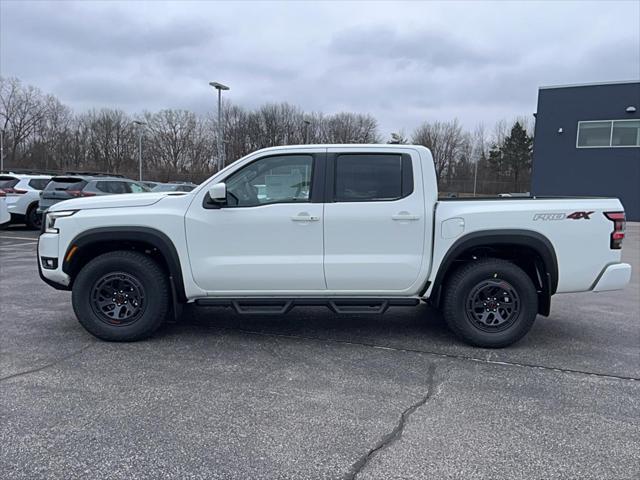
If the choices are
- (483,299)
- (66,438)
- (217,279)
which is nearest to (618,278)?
(483,299)

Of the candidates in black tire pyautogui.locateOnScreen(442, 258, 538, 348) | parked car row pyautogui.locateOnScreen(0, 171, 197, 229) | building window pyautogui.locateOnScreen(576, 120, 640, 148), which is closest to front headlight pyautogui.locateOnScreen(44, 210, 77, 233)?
black tire pyautogui.locateOnScreen(442, 258, 538, 348)

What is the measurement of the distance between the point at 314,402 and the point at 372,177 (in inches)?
87.0

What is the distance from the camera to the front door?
14.8ft

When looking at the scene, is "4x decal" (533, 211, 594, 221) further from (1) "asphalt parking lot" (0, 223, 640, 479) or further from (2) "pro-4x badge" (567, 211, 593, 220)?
(1) "asphalt parking lot" (0, 223, 640, 479)

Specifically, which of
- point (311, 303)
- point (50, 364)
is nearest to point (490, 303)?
point (311, 303)

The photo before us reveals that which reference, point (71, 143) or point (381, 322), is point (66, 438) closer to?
point (381, 322)

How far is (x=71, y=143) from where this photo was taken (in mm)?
61906

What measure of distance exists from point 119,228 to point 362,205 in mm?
2333

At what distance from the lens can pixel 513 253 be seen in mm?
4797

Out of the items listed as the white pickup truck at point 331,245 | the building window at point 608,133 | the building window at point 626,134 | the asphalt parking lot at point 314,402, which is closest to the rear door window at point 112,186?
the asphalt parking lot at point 314,402

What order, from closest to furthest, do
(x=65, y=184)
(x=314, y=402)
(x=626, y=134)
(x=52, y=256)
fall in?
(x=314, y=402)
(x=52, y=256)
(x=65, y=184)
(x=626, y=134)

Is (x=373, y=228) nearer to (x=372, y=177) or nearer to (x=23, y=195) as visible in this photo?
(x=372, y=177)

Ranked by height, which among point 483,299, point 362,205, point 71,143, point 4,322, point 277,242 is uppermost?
point 71,143

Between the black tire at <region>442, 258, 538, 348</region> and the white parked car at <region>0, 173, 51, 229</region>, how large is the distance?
49.1 ft
